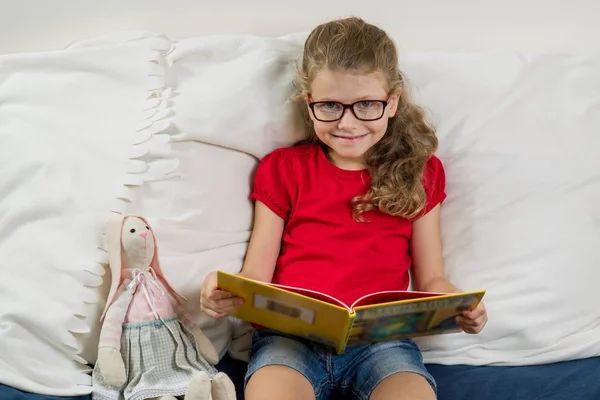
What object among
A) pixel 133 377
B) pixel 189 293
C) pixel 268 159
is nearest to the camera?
pixel 133 377

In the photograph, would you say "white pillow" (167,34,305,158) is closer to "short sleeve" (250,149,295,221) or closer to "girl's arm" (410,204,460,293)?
"short sleeve" (250,149,295,221)

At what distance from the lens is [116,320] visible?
3.78ft

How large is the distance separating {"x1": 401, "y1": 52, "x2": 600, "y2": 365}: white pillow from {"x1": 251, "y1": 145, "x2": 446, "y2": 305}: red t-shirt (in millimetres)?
85

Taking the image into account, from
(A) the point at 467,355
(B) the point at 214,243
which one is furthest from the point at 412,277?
(B) the point at 214,243

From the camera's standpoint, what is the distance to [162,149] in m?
1.27

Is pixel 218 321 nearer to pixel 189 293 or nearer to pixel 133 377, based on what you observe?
pixel 189 293

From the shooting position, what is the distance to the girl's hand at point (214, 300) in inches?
45.6

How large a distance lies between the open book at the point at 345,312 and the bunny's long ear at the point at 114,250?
0.18 metres

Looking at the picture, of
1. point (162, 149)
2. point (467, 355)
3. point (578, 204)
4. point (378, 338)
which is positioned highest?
point (162, 149)

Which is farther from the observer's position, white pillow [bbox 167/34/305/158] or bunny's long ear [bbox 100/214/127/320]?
white pillow [bbox 167/34/305/158]

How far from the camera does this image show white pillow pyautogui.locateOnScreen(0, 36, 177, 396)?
1.14 m

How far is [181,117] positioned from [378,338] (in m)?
0.53

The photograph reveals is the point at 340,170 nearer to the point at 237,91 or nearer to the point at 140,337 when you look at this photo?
the point at 237,91

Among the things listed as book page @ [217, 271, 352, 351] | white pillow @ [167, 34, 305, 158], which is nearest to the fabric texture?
book page @ [217, 271, 352, 351]
